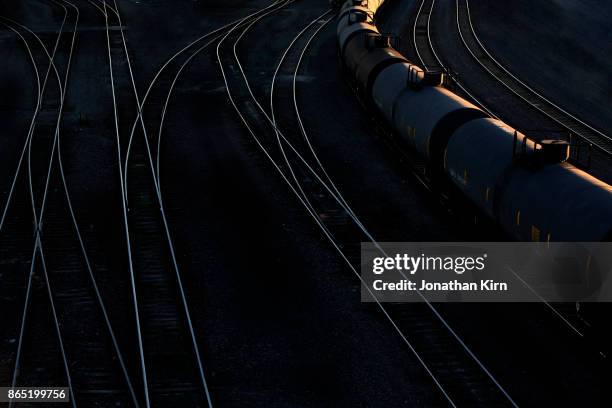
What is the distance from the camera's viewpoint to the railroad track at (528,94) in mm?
30250

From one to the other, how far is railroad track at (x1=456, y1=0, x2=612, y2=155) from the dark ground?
7.78 m

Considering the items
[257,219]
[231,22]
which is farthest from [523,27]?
[257,219]

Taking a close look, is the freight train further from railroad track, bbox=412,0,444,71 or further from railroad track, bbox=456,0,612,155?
railroad track, bbox=412,0,444,71

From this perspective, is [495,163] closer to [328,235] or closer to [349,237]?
[349,237]

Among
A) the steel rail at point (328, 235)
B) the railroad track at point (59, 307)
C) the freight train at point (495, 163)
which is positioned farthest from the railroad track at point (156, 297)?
the freight train at point (495, 163)

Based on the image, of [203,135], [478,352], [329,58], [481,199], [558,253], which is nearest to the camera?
[558,253]

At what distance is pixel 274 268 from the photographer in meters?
19.7

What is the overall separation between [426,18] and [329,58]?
12.9 m

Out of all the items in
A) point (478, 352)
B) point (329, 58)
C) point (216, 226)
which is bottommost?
point (478, 352)

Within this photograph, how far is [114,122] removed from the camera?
3111 centimetres

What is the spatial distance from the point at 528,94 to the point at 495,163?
19481 millimetres

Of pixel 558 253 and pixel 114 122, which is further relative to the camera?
pixel 114 122

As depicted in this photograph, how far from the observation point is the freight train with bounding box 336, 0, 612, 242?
1492cm

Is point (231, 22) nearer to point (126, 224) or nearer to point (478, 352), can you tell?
point (126, 224)
